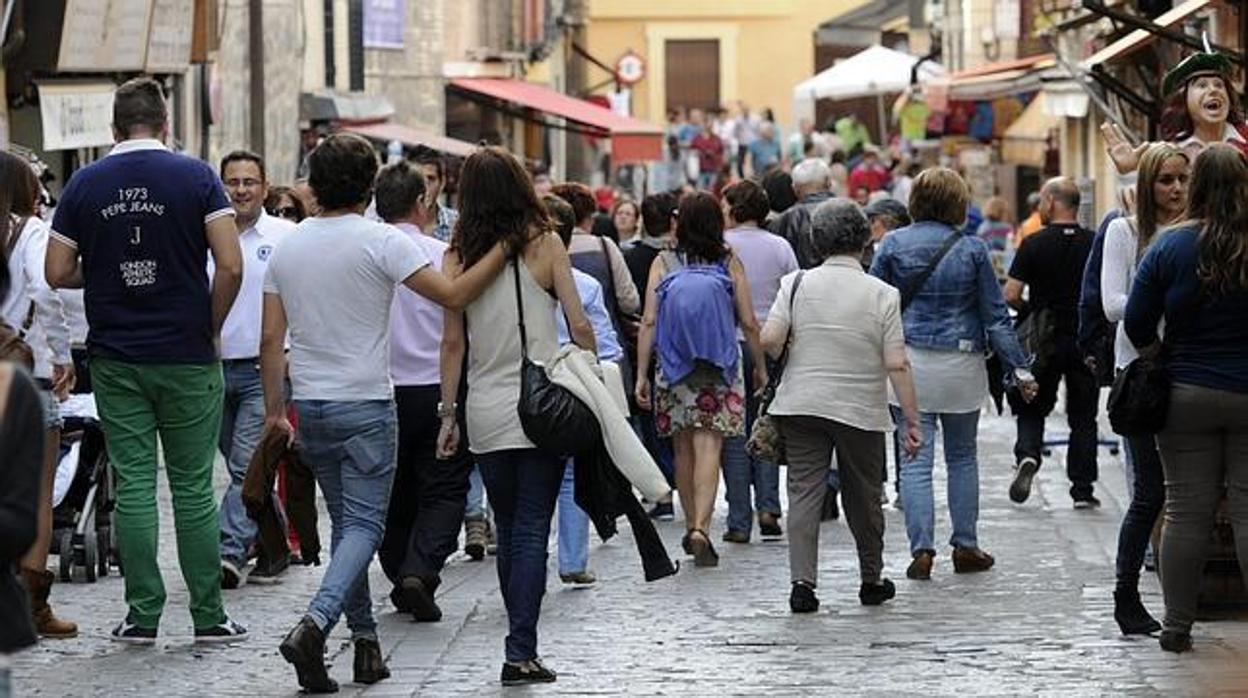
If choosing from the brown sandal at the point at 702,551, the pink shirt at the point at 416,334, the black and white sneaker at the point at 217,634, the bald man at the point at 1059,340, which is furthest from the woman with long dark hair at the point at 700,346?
the black and white sneaker at the point at 217,634

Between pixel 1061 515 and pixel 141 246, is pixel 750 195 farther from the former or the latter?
pixel 141 246

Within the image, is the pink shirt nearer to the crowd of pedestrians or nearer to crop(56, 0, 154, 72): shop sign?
the crowd of pedestrians

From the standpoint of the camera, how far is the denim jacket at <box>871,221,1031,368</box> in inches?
538

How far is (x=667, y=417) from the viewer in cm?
1488

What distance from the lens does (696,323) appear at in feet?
48.5

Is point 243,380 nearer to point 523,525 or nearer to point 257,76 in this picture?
point 523,525

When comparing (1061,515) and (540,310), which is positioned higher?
(540,310)

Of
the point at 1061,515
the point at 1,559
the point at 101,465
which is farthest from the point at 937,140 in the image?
the point at 1,559

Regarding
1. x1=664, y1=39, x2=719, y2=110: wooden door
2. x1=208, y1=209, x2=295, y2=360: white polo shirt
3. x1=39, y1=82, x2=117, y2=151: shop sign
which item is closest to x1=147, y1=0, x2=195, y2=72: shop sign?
x1=39, y1=82, x2=117, y2=151: shop sign

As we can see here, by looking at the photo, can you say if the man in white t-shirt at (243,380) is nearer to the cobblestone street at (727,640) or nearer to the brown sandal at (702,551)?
the cobblestone street at (727,640)

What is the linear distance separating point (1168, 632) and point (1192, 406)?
34.6 inches

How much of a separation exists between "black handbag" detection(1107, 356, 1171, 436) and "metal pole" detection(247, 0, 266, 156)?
634 inches

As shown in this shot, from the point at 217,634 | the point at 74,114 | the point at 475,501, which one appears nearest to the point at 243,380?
the point at 475,501

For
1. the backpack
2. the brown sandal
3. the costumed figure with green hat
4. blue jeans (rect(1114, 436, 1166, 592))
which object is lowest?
the brown sandal
